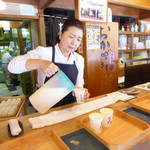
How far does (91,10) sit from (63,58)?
1409 millimetres

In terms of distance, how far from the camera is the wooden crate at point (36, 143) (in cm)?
73

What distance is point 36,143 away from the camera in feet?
2.52

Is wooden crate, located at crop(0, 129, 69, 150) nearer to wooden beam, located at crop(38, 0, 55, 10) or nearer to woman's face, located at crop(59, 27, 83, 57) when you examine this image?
woman's face, located at crop(59, 27, 83, 57)

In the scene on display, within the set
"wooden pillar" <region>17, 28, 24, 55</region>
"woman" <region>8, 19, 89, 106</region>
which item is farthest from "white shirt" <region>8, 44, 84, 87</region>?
"wooden pillar" <region>17, 28, 24, 55</region>

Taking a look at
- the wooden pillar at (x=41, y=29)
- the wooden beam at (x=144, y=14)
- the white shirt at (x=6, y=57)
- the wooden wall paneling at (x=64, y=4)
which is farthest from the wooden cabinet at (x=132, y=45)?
the white shirt at (x=6, y=57)

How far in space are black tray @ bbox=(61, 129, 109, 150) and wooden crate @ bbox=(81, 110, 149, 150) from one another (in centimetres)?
2

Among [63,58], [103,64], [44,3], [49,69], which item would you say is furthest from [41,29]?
[49,69]

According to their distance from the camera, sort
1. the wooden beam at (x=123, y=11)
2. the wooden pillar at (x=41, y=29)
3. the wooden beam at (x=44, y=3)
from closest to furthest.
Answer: the wooden beam at (x=44, y=3) → the wooden pillar at (x=41, y=29) → the wooden beam at (x=123, y=11)

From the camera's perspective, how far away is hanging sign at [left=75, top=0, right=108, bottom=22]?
231 cm

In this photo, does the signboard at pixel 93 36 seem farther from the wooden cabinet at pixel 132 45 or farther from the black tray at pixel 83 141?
the black tray at pixel 83 141

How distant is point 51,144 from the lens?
0.76 meters

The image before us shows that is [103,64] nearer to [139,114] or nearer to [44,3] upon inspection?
[44,3]

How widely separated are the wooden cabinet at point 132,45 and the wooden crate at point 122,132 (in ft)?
9.58

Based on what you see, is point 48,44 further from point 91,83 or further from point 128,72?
point 128,72
